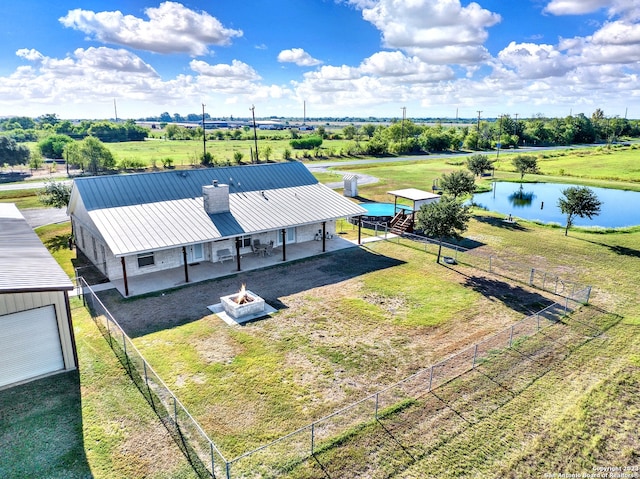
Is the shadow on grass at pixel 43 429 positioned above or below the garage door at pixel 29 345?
below

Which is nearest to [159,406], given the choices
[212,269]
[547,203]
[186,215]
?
[212,269]

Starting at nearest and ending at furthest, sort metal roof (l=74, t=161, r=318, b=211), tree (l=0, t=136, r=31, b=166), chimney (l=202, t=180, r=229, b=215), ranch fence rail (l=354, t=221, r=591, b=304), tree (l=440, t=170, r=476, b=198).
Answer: ranch fence rail (l=354, t=221, r=591, b=304) → metal roof (l=74, t=161, r=318, b=211) → chimney (l=202, t=180, r=229, b=215) → tree (l=440, t=170, r=476, b=198) → tree (l=0, t=136, r=31, b=166)

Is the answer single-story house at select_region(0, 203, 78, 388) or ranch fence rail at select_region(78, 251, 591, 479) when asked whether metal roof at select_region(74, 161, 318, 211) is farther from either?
single-story house at select_region(0, 203, 78, 388)

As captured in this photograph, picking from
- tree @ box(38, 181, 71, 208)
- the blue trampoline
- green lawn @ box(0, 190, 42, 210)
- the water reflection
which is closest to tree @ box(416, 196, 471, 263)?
the blue trampoline

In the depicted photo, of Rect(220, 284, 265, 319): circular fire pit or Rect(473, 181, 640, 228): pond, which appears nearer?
Rect(220, 284, 265, 319): circular fire pit

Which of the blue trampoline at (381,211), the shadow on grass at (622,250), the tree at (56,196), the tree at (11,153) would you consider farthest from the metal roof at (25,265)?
the tree at (11,153)

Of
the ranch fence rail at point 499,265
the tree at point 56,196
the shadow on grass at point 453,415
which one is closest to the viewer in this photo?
the shadow on grass at point 453,415

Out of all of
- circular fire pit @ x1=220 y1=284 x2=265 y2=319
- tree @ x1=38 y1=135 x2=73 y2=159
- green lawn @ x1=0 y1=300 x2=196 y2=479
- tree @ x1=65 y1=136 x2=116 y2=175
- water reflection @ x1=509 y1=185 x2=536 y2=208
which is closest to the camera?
green lawn @ x1=0 y1=300 x2=196 y2=479

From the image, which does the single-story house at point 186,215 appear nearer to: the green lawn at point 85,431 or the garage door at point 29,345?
the garage door at point 29,345

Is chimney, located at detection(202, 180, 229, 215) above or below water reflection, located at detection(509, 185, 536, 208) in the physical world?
above
